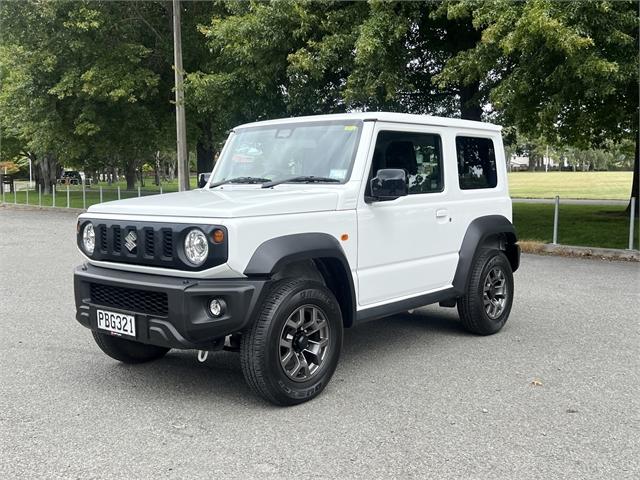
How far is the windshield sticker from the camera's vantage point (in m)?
4.94

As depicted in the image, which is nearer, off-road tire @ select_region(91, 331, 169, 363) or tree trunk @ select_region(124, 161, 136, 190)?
off-road tire @ select_region(91, 331, 169, 363)

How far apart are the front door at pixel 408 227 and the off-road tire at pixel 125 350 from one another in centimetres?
183

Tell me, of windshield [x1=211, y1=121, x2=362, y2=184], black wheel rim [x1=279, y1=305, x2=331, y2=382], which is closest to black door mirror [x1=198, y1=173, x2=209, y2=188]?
windshield [x1=211, y1=121, x2=362, y2=184]

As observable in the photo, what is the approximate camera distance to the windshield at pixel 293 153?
5047 millimetres

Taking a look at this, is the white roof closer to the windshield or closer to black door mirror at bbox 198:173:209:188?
the windshield

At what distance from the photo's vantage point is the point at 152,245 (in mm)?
4281

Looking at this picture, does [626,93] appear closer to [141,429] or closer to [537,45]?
[537,45]

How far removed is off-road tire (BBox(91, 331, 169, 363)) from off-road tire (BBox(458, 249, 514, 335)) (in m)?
2.75

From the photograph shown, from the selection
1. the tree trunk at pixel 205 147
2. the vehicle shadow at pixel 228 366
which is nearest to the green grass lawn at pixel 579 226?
the vehicle shadow at pixel 228 366

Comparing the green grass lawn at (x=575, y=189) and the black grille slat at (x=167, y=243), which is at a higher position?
the black grille slat at (x=167, y=243)

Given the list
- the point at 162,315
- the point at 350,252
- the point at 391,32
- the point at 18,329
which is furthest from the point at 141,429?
the point at 391,32

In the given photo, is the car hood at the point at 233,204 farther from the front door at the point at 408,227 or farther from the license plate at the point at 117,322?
the license plate at the point at 117,322

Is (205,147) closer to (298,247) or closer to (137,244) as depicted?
(137,244)

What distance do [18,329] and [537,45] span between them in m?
8.69
